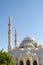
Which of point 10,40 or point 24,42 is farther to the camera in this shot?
point 24,42

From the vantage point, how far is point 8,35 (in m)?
48.2

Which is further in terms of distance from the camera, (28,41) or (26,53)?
(28,41)

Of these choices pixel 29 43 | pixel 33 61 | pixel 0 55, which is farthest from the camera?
pixel 29 43

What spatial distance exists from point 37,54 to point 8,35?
7.88 metres

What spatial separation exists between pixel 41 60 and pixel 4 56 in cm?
2132

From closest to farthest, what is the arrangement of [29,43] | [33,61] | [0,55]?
[0,55] → [33,61] → [29,43]

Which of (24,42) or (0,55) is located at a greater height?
(24,42)

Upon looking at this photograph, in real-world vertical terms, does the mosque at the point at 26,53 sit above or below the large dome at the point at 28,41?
below

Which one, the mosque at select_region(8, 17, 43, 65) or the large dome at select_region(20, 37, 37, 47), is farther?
the large dome at select_region(20, 37, 37, 47)

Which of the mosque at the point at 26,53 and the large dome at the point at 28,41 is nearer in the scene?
the mosque at the point at 26,53

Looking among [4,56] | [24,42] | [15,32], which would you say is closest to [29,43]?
[24,42]

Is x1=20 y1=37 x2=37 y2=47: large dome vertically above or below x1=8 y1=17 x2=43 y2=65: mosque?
above

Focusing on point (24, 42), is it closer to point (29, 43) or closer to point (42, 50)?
point (29, 43)

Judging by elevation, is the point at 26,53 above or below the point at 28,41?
below
